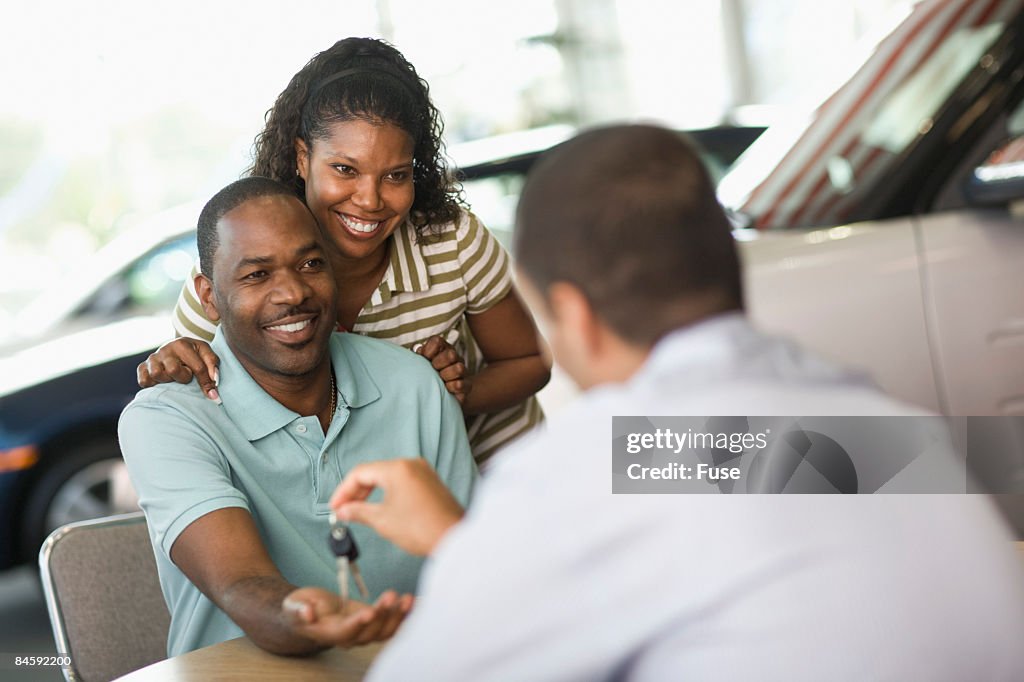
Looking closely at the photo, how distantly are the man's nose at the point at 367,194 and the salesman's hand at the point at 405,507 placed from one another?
0.87 metres

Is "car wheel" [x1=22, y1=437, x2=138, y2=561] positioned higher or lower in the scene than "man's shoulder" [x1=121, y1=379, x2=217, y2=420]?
lower

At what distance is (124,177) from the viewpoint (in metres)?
9.48

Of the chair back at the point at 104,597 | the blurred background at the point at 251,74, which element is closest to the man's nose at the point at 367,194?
the chair back at the point at 104,597

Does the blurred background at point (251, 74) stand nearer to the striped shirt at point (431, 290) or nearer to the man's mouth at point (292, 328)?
the striped shirt at point (431, 290)

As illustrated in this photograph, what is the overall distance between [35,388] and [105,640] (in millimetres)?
2330

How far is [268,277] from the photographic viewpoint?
198 centimetres

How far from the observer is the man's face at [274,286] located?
77.4 inches

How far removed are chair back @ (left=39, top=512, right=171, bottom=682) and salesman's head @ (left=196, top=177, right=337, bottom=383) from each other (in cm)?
49

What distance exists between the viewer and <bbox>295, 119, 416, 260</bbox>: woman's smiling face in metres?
2.14

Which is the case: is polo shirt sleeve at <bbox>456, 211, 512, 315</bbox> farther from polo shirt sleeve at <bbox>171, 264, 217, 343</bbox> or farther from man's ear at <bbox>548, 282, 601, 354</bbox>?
man's ear at <bbox>548, 282, 601, 354</bbox>

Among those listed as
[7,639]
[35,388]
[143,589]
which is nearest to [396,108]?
[143,589]

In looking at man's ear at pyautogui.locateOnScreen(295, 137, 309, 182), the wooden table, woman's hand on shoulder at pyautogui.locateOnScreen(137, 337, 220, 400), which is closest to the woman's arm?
man's ear at pyautogui.locateOnScreen(295, 137, 309, 182)

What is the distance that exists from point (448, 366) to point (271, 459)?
16.5 inches

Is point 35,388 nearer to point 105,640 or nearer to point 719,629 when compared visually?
point 105,640
